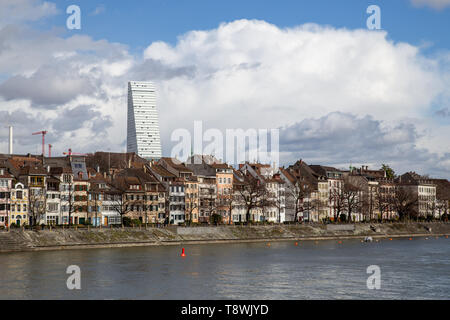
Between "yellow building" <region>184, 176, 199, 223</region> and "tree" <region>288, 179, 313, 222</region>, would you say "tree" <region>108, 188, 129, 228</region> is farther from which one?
"tree" <region>288, 179, 313, 222</region>

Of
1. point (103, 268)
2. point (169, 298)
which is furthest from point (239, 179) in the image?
point (169, 298)

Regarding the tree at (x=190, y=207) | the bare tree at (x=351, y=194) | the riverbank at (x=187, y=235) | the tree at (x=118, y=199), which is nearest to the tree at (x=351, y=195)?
the bare tree at (x=351, y=194)

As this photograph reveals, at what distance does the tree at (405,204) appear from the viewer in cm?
18538

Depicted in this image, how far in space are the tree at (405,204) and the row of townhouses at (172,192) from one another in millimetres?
365

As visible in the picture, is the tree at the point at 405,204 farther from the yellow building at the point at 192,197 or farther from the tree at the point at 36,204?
the tree at the point at 36,204

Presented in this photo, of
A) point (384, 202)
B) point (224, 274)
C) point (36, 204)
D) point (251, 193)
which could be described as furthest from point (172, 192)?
point (384, 202)

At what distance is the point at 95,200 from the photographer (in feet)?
419

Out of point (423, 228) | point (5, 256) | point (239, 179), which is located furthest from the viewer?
point (423, 228)

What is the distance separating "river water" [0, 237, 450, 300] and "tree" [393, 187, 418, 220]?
76627 millimetres

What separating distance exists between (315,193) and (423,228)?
1080 inches

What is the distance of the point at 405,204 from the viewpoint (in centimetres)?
19075

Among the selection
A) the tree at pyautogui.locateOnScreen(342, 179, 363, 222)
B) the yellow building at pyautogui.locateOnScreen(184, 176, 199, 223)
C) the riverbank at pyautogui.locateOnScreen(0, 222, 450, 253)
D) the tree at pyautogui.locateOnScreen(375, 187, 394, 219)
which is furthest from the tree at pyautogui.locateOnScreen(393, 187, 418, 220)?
the yellow building at pyautogui.locateOnScreen(184, 176, 199, 223)
